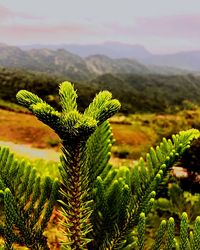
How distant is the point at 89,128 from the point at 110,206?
2.14 ft

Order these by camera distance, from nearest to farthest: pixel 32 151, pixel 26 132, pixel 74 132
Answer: pixel 74 132
pixel 32 151
pixel 26 132

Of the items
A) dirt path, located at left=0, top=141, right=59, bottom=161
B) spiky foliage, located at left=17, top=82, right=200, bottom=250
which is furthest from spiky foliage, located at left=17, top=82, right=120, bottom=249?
dirt path, located at left=0, top=141, right=59, bottom=161

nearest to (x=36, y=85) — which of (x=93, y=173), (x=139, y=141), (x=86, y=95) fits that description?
(x=86, y=95)

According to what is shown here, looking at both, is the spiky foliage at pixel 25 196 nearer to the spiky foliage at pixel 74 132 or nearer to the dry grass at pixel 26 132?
the spiky foliage at pixel 74 132

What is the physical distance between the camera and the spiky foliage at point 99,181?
1.90 metres

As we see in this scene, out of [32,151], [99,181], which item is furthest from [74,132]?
[32,151]

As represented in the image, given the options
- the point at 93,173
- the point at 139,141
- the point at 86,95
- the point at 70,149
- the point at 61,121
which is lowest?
the point at 86,95

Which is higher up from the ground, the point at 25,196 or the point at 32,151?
the point at 25,196

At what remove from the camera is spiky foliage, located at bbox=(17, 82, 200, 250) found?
1896 millimetres

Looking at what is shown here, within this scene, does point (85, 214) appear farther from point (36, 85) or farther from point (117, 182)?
point (36, 85)

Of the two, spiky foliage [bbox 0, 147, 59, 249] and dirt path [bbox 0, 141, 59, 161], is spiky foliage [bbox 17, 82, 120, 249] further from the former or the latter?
dirt path [bbox 0, 141, 59, 161]

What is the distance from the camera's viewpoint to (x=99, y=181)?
86.3 inches

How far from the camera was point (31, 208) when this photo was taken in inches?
87.6

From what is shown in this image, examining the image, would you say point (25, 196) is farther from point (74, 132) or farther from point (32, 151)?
point (32, 151)
